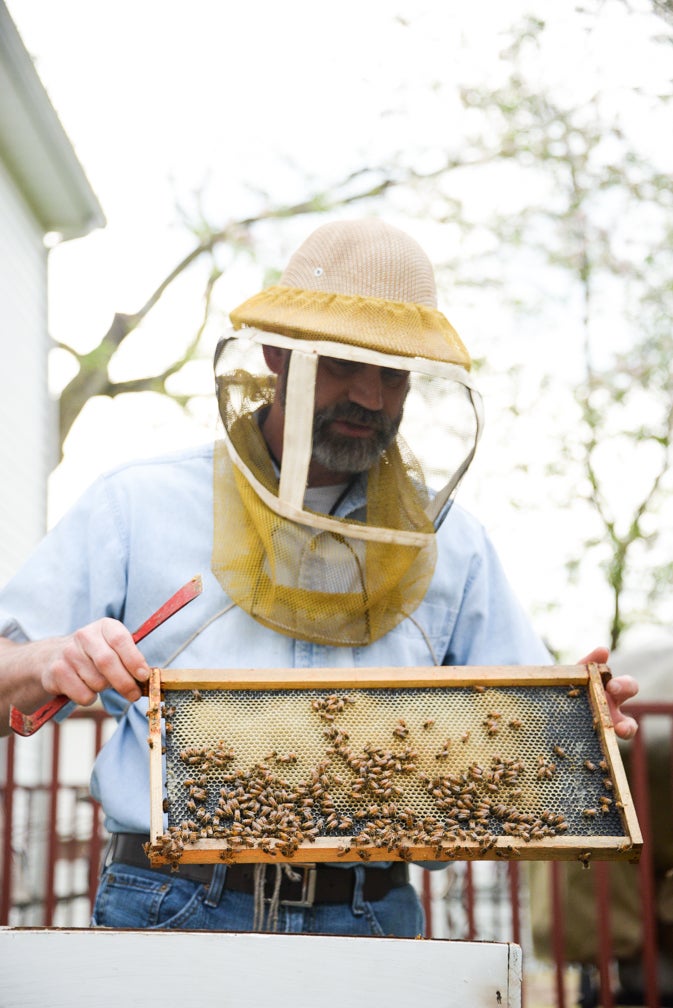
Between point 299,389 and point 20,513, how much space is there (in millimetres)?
6148

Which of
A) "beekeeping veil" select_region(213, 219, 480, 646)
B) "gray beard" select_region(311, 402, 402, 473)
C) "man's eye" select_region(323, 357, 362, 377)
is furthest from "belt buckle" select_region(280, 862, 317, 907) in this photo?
"man's eye" select_region(323, 357, 362, 377)

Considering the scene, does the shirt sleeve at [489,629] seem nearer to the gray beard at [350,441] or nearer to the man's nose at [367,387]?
the gray beard at [350,441]

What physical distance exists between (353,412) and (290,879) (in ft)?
3.97

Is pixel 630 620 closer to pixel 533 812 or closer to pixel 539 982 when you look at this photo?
pixel 539 982

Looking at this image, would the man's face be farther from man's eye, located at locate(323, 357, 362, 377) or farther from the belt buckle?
the belt buckle

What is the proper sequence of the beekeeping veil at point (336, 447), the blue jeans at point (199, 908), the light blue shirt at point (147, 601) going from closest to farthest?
the blue jeans at point (199, 908) < the light blue shirt at point (147, 601) < the beekeeping veil at point (336, 447)

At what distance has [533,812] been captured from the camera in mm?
2277

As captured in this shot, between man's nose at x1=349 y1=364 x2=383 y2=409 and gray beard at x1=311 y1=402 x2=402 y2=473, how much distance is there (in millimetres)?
19

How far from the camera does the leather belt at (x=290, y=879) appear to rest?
2.41m

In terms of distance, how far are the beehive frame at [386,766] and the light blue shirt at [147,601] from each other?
0.27 m

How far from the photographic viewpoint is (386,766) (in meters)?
2.32

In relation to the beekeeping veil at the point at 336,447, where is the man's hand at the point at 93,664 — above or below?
below

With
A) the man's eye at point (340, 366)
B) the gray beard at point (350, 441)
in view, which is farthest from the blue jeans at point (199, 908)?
the man's eye at point (340, 366)

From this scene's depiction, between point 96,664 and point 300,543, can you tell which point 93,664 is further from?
point 300,543
